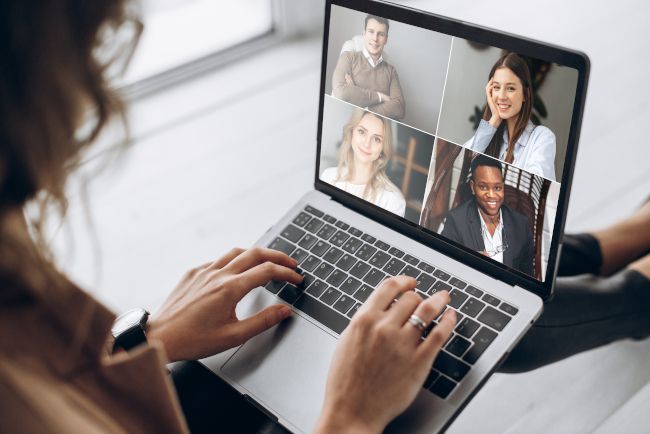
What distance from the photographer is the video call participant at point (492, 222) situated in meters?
0.75

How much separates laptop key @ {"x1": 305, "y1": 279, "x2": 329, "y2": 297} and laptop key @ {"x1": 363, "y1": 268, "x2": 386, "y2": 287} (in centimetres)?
5

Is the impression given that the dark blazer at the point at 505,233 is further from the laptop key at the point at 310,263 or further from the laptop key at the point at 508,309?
the laptop key at the point at 310,263

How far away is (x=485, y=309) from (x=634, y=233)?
60cm

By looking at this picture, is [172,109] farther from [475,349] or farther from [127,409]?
[127,409]

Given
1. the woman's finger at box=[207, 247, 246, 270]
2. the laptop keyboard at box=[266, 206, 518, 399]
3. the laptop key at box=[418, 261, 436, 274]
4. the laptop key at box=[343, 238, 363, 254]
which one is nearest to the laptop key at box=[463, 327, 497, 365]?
the laptop keyboard at box=[266, 206, 518, 399]

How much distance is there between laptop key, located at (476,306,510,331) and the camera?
74 cm

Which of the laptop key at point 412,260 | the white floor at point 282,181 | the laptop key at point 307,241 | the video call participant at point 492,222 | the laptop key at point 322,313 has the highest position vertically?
the video call participant at point 492,222

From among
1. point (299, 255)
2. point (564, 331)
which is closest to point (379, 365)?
point (299, 255)

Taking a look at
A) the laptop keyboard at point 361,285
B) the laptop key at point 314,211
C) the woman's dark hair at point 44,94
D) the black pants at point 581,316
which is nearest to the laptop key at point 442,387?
the laptop keyboard at point 361,285

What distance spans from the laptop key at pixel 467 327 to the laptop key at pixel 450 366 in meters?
0.04

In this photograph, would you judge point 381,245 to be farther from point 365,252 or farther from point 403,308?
point 403,308

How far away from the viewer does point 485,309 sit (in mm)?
757

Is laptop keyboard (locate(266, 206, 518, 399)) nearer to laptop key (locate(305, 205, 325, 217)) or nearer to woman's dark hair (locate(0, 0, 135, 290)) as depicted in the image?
laptop key (locate(305, 205, 325, 217))

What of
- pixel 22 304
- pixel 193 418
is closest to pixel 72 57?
pixel 22 304
